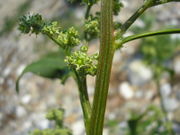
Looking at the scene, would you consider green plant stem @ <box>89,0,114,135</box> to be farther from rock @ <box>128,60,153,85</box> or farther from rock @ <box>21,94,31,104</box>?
rock @ <box>21,94,31,104</box>

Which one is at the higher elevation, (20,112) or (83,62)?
(20,112)

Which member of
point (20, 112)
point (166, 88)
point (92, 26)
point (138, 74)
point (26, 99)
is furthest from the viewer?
point (26, 99)

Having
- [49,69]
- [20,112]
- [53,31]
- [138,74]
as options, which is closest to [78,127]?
[138,74]

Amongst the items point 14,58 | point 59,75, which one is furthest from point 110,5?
point 14,58

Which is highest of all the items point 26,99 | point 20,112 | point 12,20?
point 12,20

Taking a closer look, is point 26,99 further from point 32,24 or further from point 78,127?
point 32,24
